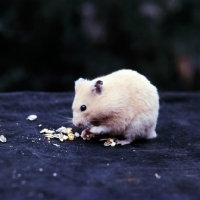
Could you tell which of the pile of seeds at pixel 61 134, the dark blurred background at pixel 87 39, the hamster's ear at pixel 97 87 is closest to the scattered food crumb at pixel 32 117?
the pile of seeds at pixel 61 134

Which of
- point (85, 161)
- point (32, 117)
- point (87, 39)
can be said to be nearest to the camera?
point (85, 161)

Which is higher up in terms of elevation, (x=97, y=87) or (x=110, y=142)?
(x=97, y=87)

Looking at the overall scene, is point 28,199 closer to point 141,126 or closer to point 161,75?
point 141,126

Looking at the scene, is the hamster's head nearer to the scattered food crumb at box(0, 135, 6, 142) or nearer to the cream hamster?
the cream hamster

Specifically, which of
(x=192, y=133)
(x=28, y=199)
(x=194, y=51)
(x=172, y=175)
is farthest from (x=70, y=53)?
(x=28, y=199)

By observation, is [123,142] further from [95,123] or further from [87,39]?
[87,39]

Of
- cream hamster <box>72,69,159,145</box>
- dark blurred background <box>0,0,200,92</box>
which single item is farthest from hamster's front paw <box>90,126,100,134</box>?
dark blurred background <box>0,0,200,92</box>

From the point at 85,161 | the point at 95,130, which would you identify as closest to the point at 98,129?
the point at 95,130
